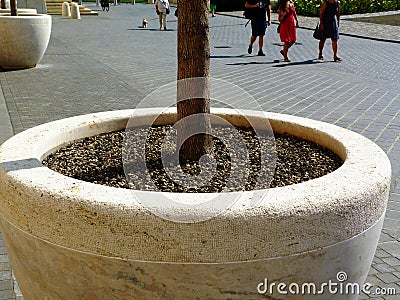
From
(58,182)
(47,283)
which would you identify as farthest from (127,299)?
(58,182)

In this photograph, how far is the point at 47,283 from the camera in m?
2.29

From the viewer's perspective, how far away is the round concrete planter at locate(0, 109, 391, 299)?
206cm

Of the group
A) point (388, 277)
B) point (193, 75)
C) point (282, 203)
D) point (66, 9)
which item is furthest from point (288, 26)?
point (66, 9)

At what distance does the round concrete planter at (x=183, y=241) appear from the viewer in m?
2.06

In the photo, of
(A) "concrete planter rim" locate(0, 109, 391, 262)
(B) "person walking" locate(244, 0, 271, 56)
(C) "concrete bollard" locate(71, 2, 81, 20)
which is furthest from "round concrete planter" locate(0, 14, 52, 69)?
(C) "concrete bollard" locate(71, 2, 81, 20)

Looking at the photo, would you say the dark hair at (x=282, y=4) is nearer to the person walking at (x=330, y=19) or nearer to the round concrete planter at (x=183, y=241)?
the person walking at (x=330, y=19)

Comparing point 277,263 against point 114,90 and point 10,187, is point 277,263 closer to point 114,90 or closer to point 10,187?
point 10,187

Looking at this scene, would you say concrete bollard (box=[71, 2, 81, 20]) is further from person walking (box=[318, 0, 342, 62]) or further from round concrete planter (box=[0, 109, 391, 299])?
round concrete planter (box=[0, 109, 391, 299])

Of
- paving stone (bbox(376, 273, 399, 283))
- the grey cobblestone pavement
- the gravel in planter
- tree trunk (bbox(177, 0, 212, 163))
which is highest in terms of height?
tree trunk (bbox(177, 0, 212, 163))

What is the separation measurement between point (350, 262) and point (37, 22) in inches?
393

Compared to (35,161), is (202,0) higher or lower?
higher
